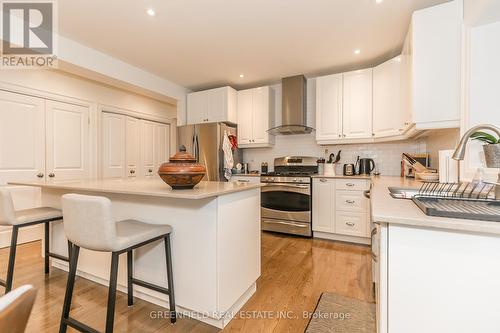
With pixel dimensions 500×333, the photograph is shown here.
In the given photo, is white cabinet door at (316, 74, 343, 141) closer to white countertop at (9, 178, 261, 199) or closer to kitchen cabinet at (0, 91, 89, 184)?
white countertop at (9, 178, 261, 199)

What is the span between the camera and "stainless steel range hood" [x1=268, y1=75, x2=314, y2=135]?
3.71 m

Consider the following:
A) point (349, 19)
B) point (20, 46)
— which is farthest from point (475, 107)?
point (20, 46)

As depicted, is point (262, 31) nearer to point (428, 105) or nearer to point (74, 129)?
point (428, 105)

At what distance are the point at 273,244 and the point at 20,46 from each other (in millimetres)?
3528

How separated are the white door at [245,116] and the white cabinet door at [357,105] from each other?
1530mm

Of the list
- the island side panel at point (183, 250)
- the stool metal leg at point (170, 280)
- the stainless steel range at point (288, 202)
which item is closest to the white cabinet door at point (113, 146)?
the island side panel at point (183, 250)

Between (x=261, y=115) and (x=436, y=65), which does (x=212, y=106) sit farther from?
(x=436, y=65)

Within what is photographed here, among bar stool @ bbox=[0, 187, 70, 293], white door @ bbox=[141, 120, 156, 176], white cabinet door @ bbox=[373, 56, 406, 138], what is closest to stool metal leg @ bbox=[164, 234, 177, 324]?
bar stool @ bbox=[0, 187, 70, 293]

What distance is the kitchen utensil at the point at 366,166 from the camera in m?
3.42

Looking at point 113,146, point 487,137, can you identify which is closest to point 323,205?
point 487,137

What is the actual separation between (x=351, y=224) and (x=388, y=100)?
5.41 ft

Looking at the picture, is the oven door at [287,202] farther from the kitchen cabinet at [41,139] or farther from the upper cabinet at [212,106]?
the kitchen cabinet at [41,139]

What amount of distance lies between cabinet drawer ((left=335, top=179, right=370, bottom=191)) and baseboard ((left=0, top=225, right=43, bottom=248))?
4068mm

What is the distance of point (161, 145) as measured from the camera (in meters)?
4.93
